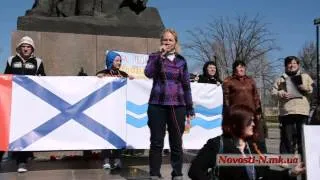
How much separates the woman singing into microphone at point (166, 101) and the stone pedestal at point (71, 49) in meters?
4.01

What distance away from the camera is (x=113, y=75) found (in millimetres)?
7980

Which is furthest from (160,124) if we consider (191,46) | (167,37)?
(191,46)

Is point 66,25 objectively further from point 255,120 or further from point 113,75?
point 255,120

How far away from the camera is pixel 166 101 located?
241 inches

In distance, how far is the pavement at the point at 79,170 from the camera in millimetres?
6730

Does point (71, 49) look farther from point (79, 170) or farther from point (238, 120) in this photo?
point (238, 120)

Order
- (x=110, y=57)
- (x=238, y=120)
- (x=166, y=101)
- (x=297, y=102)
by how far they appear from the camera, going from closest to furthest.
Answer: (x=238, y=120), (x=166, y=101), (x=297, y=102), (x=110, y=57)

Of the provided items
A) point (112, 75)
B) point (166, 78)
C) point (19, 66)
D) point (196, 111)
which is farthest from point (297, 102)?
point (19, 66)

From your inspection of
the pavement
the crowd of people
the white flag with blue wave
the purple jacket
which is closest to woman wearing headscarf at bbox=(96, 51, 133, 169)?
the crowd of people


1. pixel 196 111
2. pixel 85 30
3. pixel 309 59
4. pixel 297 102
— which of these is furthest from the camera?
pixel 309 59

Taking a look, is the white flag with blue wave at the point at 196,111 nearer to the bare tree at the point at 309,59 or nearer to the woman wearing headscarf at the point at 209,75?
the woman wearing headscarf at the point at 209,75

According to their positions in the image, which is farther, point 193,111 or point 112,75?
point 112,75

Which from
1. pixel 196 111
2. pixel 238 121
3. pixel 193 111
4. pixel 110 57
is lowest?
pixel 238 121

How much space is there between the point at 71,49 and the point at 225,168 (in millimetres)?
7214
